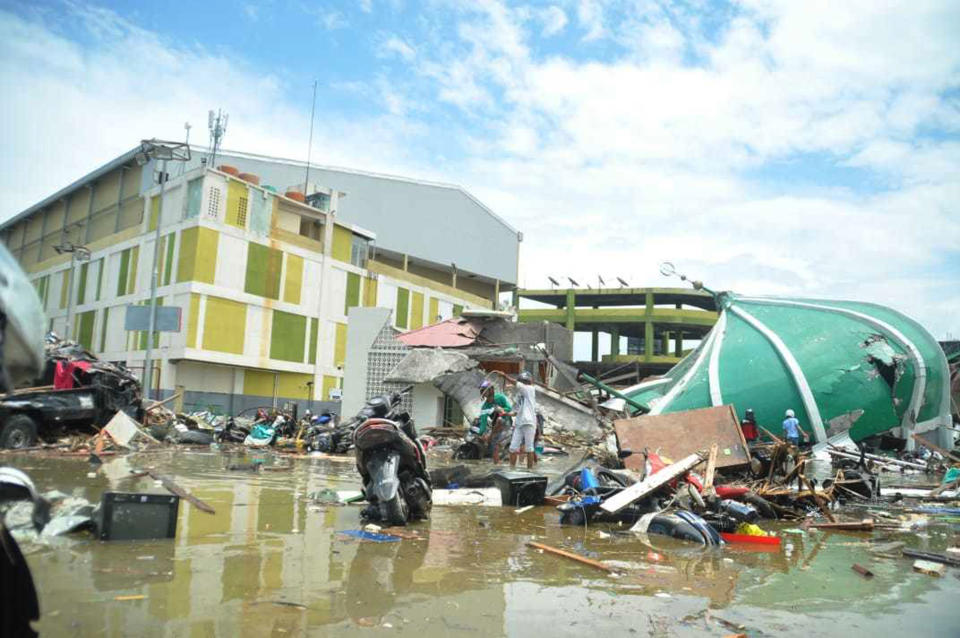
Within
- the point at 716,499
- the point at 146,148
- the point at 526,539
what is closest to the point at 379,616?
the point at 526,539

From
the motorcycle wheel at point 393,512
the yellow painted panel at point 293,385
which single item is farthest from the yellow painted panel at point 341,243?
the motorcycle wheel at point 393,512

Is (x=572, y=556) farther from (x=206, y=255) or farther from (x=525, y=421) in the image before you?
(x=206, y=255)

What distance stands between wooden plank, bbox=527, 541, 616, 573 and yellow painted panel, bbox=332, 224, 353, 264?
113ft

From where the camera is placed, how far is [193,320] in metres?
→ 30.0

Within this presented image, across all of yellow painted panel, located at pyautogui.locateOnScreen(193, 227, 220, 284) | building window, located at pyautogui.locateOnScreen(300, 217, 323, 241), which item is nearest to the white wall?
yellow painted panel, located at pyautogui.locateOnScreen(193, 227, 220, 284)

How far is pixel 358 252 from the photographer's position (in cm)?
4003

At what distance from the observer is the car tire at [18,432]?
37.9 feet

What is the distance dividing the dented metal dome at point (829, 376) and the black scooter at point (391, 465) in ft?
43.1

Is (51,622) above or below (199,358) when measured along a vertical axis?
below

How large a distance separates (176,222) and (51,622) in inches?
1265

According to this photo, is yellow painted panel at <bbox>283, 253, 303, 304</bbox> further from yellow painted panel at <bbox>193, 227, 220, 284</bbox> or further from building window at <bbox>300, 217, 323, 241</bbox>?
yellow painted panel at <bbox>193, 227, 220, 284</bbox>

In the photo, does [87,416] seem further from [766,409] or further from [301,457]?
[766,409]

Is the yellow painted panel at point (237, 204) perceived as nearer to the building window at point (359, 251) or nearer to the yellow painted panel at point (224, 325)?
the yellow painted panel at point (224, 325)

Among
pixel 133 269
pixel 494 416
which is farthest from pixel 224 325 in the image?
pixel 494 416
